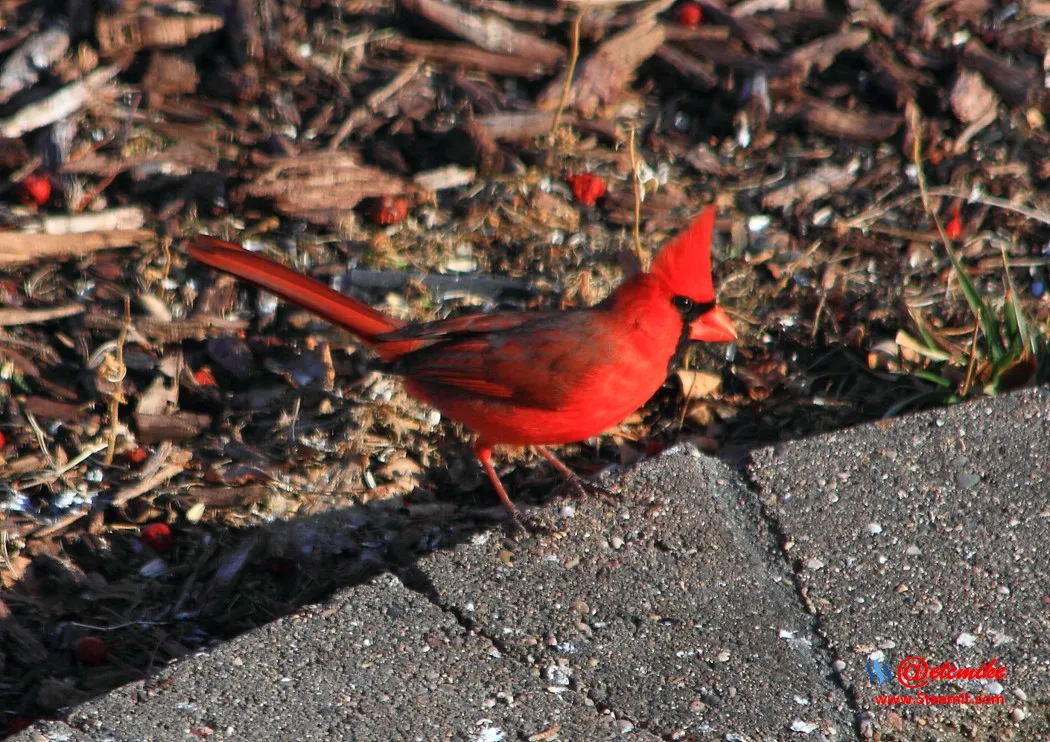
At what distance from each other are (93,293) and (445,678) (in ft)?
5.63

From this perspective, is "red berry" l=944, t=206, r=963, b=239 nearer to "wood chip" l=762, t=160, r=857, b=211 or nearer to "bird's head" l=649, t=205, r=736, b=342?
"wood chip" l=762, t=160, r=857, b=211

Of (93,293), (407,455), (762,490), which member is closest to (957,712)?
(762,490)

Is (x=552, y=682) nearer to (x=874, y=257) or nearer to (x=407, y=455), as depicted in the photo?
(x=407, y=455)

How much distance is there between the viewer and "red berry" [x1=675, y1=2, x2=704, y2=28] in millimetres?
4406

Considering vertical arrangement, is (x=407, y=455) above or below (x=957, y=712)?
below

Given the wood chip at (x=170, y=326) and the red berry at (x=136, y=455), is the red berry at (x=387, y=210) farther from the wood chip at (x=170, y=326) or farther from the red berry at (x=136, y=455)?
the red berry at (x=136, y=455)

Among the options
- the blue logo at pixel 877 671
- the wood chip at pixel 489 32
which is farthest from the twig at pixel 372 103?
the blue logo at pixel 877 671

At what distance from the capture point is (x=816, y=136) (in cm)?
426

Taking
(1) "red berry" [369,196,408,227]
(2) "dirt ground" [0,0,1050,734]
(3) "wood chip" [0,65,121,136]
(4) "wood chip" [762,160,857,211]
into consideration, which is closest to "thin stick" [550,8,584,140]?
(2) "dirt ground" [0,0,1050,734]

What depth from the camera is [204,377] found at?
11.3 ft

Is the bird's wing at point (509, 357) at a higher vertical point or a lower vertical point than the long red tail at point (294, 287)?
lower

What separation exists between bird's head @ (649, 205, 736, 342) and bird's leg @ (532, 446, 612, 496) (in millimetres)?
448

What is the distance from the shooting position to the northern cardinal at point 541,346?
317 cm

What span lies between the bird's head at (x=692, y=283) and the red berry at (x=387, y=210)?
3.23ft
